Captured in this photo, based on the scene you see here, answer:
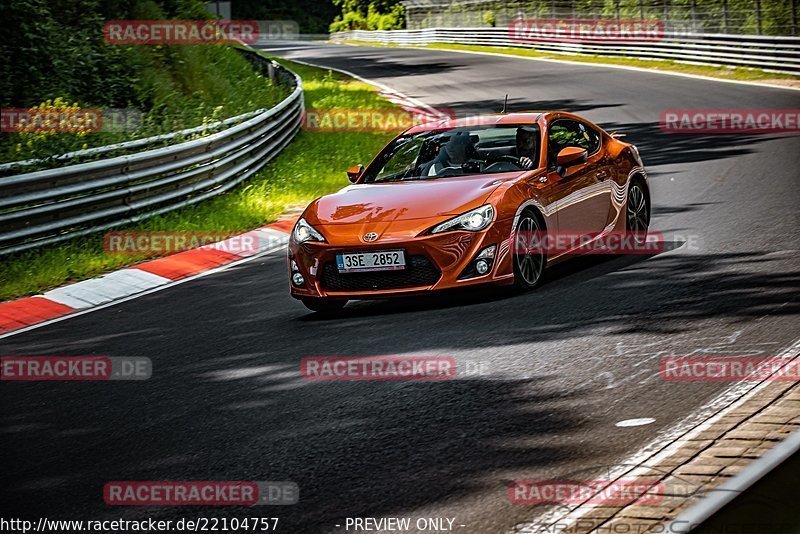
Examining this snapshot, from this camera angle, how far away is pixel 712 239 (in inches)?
415

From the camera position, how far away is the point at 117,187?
13.8 m

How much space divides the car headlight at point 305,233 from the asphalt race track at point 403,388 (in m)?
0.63

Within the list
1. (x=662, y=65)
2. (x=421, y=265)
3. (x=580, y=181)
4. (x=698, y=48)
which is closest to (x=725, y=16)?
(x=698, y=48)

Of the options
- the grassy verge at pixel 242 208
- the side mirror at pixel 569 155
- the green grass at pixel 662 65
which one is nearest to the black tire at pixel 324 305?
the side mirror at pixel 569 155

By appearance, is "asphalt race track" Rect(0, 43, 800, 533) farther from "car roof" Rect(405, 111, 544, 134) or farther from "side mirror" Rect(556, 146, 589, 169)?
"car roof" Rect(405, 111, 544, 134)

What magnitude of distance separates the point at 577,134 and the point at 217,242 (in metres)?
5.02

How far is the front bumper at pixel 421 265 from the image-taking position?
8.43 meters

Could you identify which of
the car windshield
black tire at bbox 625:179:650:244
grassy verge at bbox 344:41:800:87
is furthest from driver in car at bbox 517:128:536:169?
grassy verge at bbox 344:41:800:87

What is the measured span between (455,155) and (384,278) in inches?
67.9

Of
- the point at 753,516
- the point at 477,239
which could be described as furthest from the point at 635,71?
the point at 753,516

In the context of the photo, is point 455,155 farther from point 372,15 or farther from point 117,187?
point 372,15

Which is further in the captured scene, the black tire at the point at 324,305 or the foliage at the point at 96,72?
the foliage at the point at 96,72

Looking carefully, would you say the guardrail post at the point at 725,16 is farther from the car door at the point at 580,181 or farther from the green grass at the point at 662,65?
the car door at the point at 580,181

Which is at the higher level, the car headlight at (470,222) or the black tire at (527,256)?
the car headlight at (470,222)
